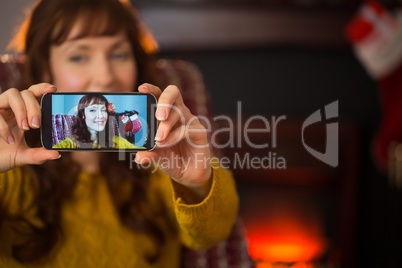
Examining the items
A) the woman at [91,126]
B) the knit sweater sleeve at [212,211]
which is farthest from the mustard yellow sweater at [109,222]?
the woman at [91,126]

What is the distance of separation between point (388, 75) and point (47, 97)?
1.28 meters

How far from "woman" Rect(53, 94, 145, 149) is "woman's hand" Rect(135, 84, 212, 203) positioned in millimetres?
33

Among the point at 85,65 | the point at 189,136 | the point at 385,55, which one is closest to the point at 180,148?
the point at 189,136

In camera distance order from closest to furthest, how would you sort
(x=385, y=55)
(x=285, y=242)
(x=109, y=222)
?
1. (x=109, y=222)
2. (x=385, y=55)
3. (x=285, y=242)

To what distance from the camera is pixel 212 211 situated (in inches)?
20.1

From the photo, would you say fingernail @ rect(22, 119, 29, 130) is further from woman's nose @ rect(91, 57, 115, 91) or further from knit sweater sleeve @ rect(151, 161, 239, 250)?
knit sweater sleeve @ rect(151, 161, 239, 250)

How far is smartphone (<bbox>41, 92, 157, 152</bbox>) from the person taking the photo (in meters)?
0.38

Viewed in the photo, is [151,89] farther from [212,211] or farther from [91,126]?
[212,211]

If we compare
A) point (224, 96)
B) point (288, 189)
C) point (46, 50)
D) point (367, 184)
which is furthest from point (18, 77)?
point (367, 184)

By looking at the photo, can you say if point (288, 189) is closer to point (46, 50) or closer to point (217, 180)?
point (217, 180)

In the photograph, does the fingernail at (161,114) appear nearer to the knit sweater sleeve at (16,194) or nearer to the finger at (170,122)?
the finger at (170,122)

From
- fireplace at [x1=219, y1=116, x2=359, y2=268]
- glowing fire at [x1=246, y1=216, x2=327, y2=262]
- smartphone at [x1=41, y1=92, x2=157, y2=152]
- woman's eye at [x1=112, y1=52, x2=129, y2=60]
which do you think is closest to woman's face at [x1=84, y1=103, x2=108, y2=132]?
smartphone at [x1=41, y1=92, x2=157, y2=152]

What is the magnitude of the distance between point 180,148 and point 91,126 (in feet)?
0.32

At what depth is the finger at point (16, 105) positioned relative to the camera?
375 millimetres
